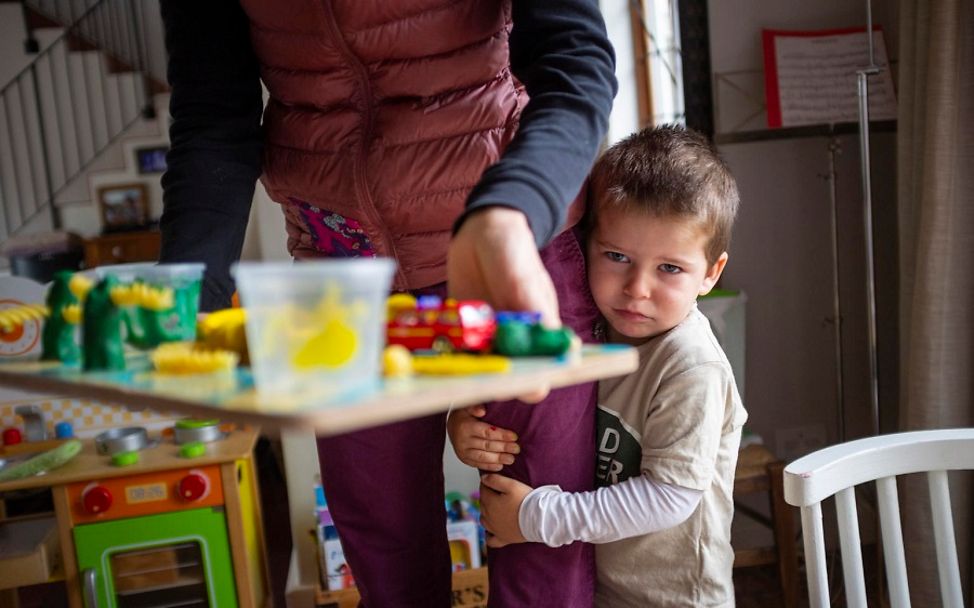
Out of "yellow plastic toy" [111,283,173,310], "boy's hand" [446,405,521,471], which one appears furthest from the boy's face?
"yellow plastic toy" [111,283,173,310]

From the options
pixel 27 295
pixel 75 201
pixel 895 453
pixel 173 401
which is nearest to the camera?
pixel 173 401

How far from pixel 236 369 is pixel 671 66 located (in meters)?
2.06

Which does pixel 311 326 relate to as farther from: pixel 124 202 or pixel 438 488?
pixel 124 202

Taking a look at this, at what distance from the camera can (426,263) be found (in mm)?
942

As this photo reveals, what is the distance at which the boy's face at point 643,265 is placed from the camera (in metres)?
0.97

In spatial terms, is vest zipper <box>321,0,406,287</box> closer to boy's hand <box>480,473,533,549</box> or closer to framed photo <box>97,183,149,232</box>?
boy's hand <box>480,473,533,549</box>

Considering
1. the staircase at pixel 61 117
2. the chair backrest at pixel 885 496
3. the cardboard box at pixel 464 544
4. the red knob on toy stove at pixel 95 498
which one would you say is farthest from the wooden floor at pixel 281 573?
the staircase at pixel 61 117

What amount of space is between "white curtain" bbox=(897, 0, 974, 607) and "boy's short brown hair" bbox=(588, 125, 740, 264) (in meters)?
0.81

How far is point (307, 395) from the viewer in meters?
0.48

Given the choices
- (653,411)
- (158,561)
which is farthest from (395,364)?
(158,561)

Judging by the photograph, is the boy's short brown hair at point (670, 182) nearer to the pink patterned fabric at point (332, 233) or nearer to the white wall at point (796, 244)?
the pink patterned fabric at point (332, 233)

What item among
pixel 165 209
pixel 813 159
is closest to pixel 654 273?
pixel 165 209

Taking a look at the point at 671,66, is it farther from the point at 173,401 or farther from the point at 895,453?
the point at 173,401

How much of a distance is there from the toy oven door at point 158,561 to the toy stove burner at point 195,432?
6.6 inches
